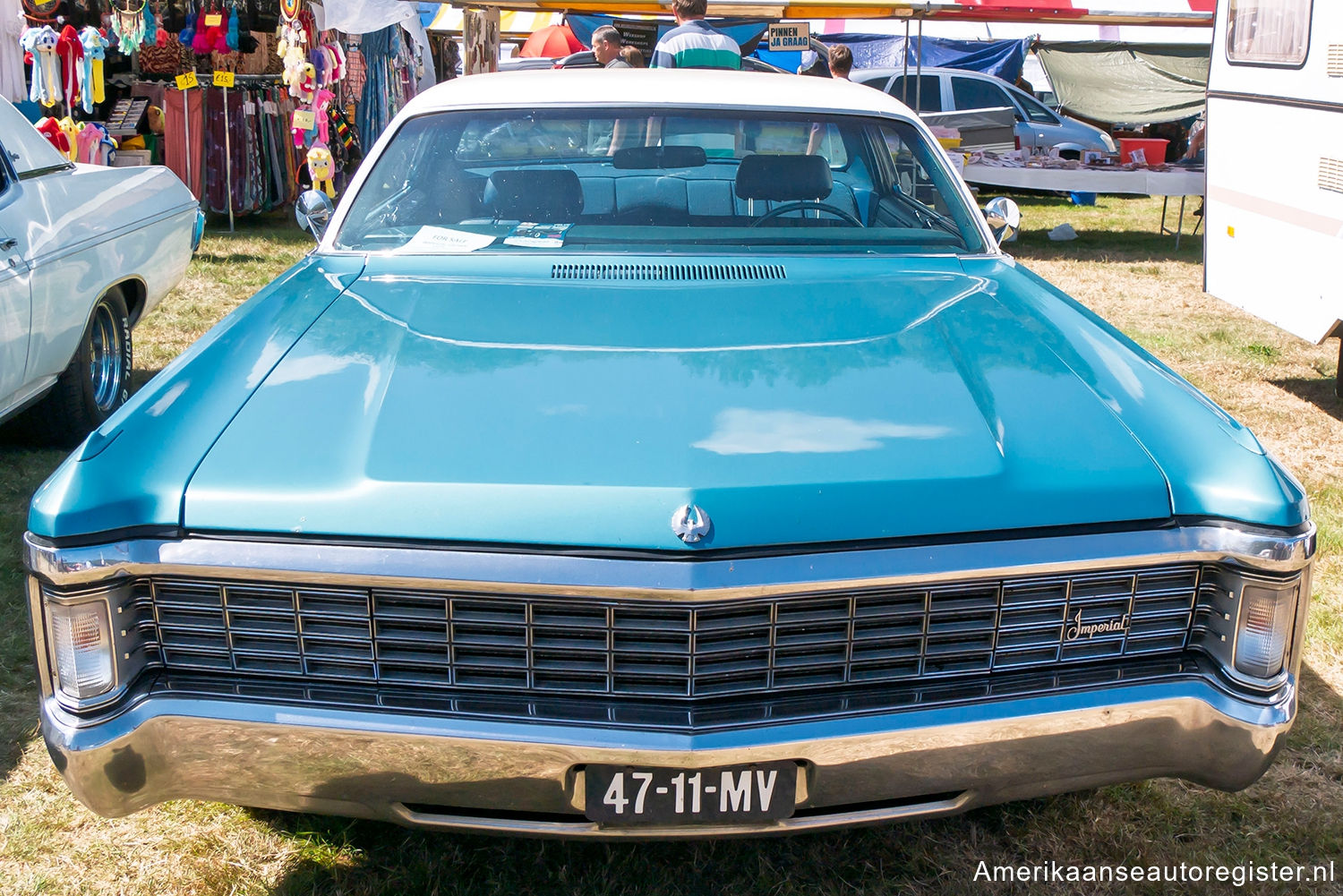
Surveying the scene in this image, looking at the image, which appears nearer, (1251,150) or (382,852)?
(382,852)

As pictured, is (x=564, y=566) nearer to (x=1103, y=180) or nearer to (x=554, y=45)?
(x=1103, y=180)

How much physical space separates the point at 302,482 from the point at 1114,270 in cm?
905

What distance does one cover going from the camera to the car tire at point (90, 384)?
15.4 feet

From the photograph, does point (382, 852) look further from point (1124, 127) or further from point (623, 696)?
point (1124, 127)

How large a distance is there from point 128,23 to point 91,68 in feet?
2.54

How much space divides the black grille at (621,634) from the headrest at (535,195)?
155cm

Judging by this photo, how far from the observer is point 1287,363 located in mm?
6766

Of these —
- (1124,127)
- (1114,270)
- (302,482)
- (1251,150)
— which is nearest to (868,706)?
(302,482)

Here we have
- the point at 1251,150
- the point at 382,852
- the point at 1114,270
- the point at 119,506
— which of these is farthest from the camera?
the point at 1114,270

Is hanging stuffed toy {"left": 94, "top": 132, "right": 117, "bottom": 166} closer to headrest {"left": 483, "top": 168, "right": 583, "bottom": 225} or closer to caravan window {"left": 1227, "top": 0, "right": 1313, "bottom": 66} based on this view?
headrest {"left": 483, "top": 168, "right": 583, "bottom": 225}

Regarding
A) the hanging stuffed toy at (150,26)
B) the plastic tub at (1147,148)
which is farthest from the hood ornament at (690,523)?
the plastic tub at (1147,148)

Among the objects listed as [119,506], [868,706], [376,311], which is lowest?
[868,706]

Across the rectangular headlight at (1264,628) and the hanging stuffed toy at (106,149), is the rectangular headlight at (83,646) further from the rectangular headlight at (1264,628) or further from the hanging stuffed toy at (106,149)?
the hanging stuffed toy at (106,149)

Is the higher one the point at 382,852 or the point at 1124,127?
the point at 1124,127
